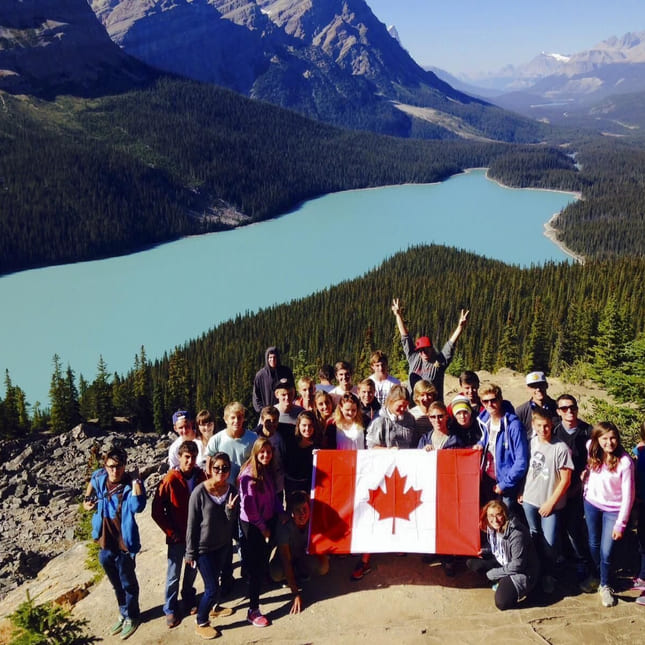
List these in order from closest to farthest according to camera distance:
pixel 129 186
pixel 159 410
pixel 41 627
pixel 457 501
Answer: pixel 41 627 → pixel 457 501 → pixel 159 410 → pixel 129 186

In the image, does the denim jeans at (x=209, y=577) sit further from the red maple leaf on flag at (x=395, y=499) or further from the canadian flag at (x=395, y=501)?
the red maple leaf on flag at (x=395, y=499)

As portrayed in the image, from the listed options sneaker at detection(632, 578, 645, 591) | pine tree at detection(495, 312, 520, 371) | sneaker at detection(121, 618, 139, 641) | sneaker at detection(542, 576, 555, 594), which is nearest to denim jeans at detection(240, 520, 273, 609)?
sneaker at detection(121, 618, 139, 641)

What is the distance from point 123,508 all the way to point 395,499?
4092 millimetres

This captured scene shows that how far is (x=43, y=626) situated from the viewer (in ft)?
26.8

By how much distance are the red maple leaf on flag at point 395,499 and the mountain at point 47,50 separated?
626 ft

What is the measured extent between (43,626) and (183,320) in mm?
81288

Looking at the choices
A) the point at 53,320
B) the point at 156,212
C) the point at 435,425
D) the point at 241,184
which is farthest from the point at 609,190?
the point at 435,425

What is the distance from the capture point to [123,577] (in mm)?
9141

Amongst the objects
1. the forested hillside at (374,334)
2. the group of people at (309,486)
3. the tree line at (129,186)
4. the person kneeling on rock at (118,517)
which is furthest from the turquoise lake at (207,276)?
the group of people at (309,486)

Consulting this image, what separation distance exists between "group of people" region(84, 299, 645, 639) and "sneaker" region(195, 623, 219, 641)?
0.05 ft

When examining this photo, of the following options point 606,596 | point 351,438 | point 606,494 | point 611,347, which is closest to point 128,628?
point 351,438

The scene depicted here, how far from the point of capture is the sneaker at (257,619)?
8859 mm

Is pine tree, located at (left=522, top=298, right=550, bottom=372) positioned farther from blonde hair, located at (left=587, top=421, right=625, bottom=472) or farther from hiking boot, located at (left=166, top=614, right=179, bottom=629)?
hiking boot, located at (left=166, top=614, right=179, bottom=629)

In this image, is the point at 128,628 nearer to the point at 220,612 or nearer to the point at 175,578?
the point at 175,578
